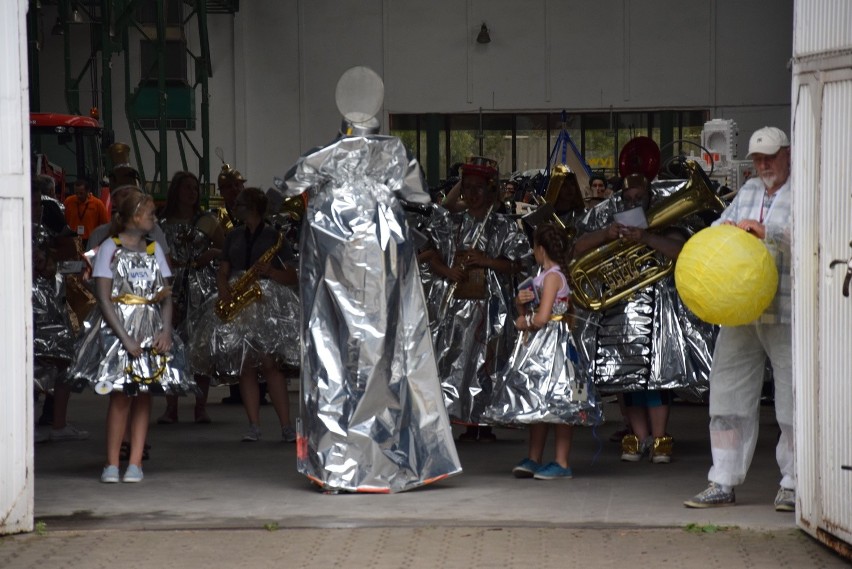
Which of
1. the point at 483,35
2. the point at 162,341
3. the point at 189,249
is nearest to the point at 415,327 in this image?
the point at 162,341

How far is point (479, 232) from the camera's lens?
8.56 m

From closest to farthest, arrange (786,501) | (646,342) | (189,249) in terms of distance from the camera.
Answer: (786,501)
(646,342)
(189,249)

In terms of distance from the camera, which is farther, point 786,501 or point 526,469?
point 526,469

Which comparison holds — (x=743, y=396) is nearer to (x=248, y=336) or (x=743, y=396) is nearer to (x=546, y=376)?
(x=546, y=376)

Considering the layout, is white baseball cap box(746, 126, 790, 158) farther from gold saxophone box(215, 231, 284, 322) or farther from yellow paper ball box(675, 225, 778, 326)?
gold saxophone box(215, 231, 284, 322)

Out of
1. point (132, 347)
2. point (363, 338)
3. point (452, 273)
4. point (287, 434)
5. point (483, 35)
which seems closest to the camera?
point (363, 338)

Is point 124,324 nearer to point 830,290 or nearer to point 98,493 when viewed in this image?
point 98,493

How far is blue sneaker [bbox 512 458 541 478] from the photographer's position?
733 cm

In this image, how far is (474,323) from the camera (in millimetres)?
8625

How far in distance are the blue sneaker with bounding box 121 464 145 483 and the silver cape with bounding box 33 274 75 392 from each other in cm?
138

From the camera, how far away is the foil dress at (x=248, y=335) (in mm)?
8539

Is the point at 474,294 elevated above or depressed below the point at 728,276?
below

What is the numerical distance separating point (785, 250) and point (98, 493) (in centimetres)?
374

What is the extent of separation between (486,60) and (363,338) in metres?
20.7
